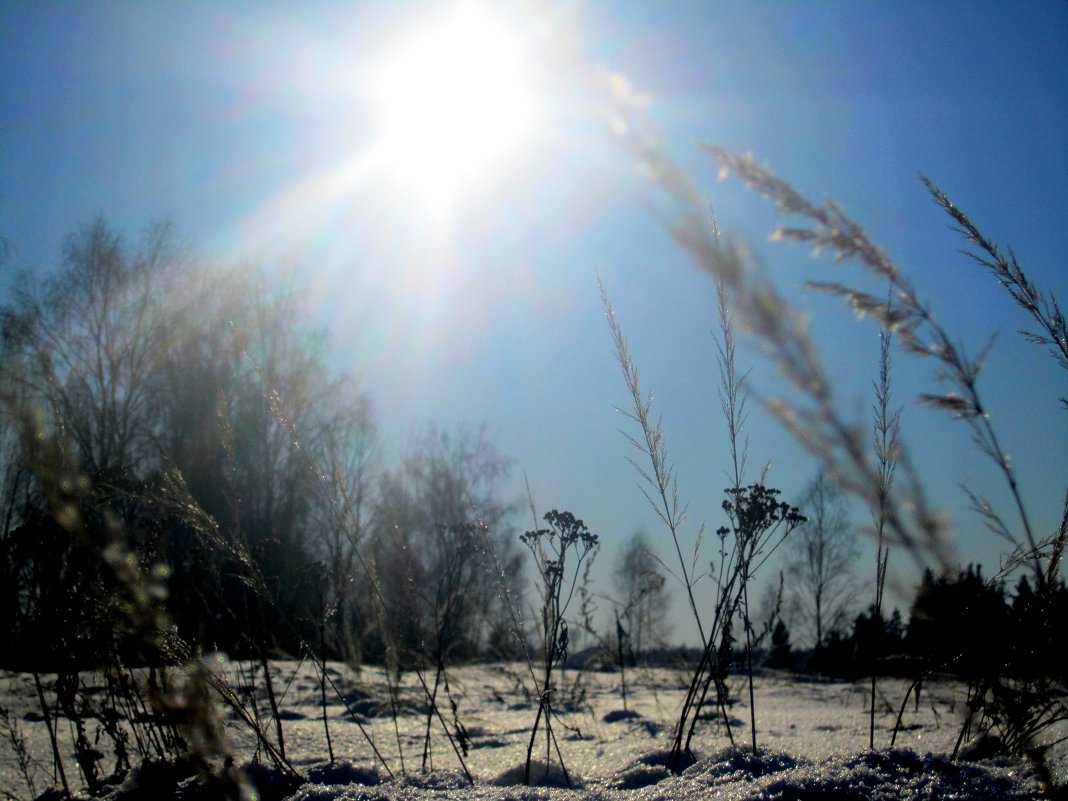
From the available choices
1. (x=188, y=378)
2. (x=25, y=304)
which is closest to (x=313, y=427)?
(x=188, y=378)

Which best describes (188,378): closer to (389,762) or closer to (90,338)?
(90,338)

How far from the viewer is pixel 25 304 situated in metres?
14.5

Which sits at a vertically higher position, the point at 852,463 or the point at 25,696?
the point at 852,463

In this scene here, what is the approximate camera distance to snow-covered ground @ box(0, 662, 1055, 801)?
1.81m

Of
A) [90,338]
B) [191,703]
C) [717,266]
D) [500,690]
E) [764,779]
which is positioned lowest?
[500,690]

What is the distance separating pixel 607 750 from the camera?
3.12 metres

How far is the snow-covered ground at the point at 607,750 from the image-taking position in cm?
181

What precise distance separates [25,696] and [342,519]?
3.90 metres

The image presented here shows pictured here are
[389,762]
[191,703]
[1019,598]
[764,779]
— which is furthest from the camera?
[389,762]

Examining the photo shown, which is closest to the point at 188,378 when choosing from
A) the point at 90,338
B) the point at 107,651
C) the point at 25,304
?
the point at 90,338

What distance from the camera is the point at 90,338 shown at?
1520cm

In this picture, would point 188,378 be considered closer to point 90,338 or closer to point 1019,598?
point 90,338

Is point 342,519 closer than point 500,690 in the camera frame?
Yes

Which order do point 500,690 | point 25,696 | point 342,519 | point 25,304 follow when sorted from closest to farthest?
point 342,519 → point 25,696 → point 500,690 → point 25,304
